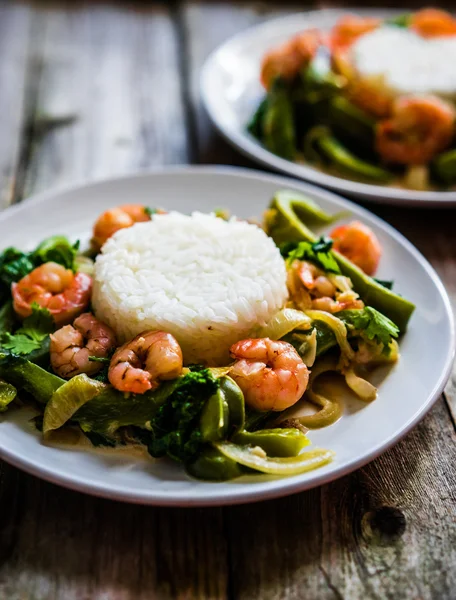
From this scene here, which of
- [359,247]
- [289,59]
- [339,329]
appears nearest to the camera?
[339,329]

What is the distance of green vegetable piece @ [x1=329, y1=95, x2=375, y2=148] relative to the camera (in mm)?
4133

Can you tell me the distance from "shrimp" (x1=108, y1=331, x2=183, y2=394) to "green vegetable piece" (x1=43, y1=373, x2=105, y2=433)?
0.24 ft

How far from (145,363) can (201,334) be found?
29 centimetres

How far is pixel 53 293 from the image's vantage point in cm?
271

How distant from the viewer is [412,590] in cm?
204

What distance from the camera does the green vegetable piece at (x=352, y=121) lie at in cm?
413

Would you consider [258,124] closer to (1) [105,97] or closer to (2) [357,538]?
(1) [105,97]

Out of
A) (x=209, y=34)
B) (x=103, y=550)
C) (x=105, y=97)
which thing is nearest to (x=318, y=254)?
(x=103, y=550)

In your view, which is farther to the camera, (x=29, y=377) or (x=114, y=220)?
(x=114, y=220)

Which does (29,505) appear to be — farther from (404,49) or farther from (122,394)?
(404,49)

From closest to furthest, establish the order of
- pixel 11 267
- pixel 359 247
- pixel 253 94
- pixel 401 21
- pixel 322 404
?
1. pixel 322 404
2. pixel 11 267
3. pixel 359 247
4. pixel 253 94
5. pixel 401 21

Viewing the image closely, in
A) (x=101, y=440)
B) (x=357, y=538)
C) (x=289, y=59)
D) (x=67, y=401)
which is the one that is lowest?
(x=357, y=538)

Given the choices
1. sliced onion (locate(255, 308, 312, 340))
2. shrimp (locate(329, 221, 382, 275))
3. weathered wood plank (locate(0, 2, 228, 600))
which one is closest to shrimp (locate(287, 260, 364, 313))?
sliced onion (locate(255, 308, 312, 340))

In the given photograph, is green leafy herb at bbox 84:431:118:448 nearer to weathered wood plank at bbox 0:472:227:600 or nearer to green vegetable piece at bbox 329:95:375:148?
weathered wood plank at bbox 0:472:227:600
